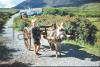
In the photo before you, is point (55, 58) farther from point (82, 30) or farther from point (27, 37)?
point (82, 30)

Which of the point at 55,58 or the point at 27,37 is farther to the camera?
the point at 27,37

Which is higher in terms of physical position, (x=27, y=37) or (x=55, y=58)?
(x=27, y=37)

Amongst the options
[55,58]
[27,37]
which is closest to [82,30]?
[27,37]

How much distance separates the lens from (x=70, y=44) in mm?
22984

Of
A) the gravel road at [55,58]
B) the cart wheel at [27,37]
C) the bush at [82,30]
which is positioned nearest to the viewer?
the gravel road at [55,58]

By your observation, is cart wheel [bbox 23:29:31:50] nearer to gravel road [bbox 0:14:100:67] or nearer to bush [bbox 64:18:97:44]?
gravel road [bbox 0:14:100:67]

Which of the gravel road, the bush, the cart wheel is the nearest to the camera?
the gravel road

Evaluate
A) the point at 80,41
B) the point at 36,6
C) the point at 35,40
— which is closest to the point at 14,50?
the point at 35,40

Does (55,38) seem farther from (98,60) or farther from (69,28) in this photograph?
(69,28)

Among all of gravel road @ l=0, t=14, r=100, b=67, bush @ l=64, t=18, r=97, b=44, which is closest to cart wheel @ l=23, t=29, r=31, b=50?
gravel road @ l=0, t=14, r=100, b=67

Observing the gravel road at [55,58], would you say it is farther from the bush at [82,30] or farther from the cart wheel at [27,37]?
the bush at [82,30]

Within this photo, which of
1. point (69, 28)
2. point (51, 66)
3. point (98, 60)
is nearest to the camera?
point (51, 66)

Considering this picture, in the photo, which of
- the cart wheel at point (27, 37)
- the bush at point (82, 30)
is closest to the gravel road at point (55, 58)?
the cart wheel at point (27, 37)

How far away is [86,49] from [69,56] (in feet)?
8.73
